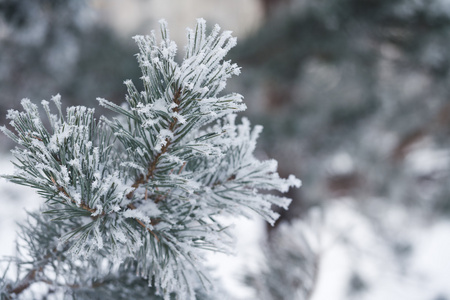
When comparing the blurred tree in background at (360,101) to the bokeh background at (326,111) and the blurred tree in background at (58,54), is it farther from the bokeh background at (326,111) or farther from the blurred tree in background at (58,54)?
the blurred tree in background at (58,54)

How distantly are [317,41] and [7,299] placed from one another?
126 cm

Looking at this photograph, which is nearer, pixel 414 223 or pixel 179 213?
pixel 179 213

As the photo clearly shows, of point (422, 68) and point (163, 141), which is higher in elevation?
point (422, 68)

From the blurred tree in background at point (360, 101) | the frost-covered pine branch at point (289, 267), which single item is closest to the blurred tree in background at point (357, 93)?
the blurred tree in background at point (360, 101)

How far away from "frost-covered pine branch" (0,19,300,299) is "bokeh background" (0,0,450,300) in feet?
0.91

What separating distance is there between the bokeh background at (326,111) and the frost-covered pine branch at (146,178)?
277mm

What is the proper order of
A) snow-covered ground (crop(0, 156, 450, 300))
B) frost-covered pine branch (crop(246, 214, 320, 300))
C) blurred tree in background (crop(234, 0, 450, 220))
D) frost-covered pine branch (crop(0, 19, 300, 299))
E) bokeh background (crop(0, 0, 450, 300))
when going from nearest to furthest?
frost-covered pine branch (crop(0, 19, 300, 299)), frost-covered pine branch (crop(246, 214, 320, 300)), bokeh background (crop(0, 0, 450, 300)), blurred tree in background (crop(234, 0, 450, 220)), snow-covered ground (crop(0, 156, 450, 300))

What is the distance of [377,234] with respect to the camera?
75.4 inches

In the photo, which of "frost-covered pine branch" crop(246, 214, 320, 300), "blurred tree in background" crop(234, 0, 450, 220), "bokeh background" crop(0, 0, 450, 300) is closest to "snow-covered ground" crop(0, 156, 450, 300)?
"bokeh background" crop(0, 0, 450, 300)

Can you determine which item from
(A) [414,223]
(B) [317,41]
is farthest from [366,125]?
(A) [414,223]

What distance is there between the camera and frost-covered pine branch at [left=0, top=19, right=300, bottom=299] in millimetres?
229

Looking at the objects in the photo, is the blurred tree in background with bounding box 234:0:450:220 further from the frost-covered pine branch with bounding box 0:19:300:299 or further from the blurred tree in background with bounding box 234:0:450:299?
the frost-covered pine branch with bounding box 0:19:300:299

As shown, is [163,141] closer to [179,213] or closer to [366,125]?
[179,213]

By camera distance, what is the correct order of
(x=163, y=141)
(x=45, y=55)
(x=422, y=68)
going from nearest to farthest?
(x=163, y=141)
(x=45, y=55)
(x=422, y=68)
